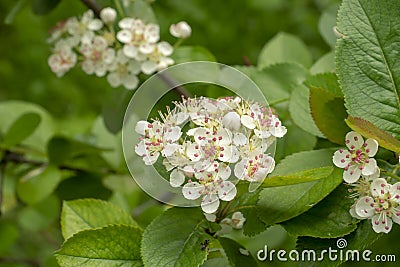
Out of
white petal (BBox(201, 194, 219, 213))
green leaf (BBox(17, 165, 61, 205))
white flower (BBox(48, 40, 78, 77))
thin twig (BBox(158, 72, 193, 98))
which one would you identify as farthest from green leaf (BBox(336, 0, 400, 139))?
green leaf (BBox(17, 165, 61, 205))

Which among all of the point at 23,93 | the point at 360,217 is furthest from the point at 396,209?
the point at 23,93

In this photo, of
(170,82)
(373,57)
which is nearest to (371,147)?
(373,57)

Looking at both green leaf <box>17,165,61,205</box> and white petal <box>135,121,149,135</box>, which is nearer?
white petal <box>135,121,149,135</box>

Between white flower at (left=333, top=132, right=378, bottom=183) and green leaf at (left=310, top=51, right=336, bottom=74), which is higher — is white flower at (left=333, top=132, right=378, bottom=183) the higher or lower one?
the higher one

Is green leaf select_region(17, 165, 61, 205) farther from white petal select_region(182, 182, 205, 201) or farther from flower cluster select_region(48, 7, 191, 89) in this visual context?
white petal select_region(182, 182, 205, 201)

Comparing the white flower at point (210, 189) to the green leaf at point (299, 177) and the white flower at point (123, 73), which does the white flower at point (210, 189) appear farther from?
the white flower at point (123, 73)

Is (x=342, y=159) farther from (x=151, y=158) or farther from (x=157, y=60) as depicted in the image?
(x=157, y=60)

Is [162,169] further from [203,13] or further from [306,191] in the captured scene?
[203,13]
